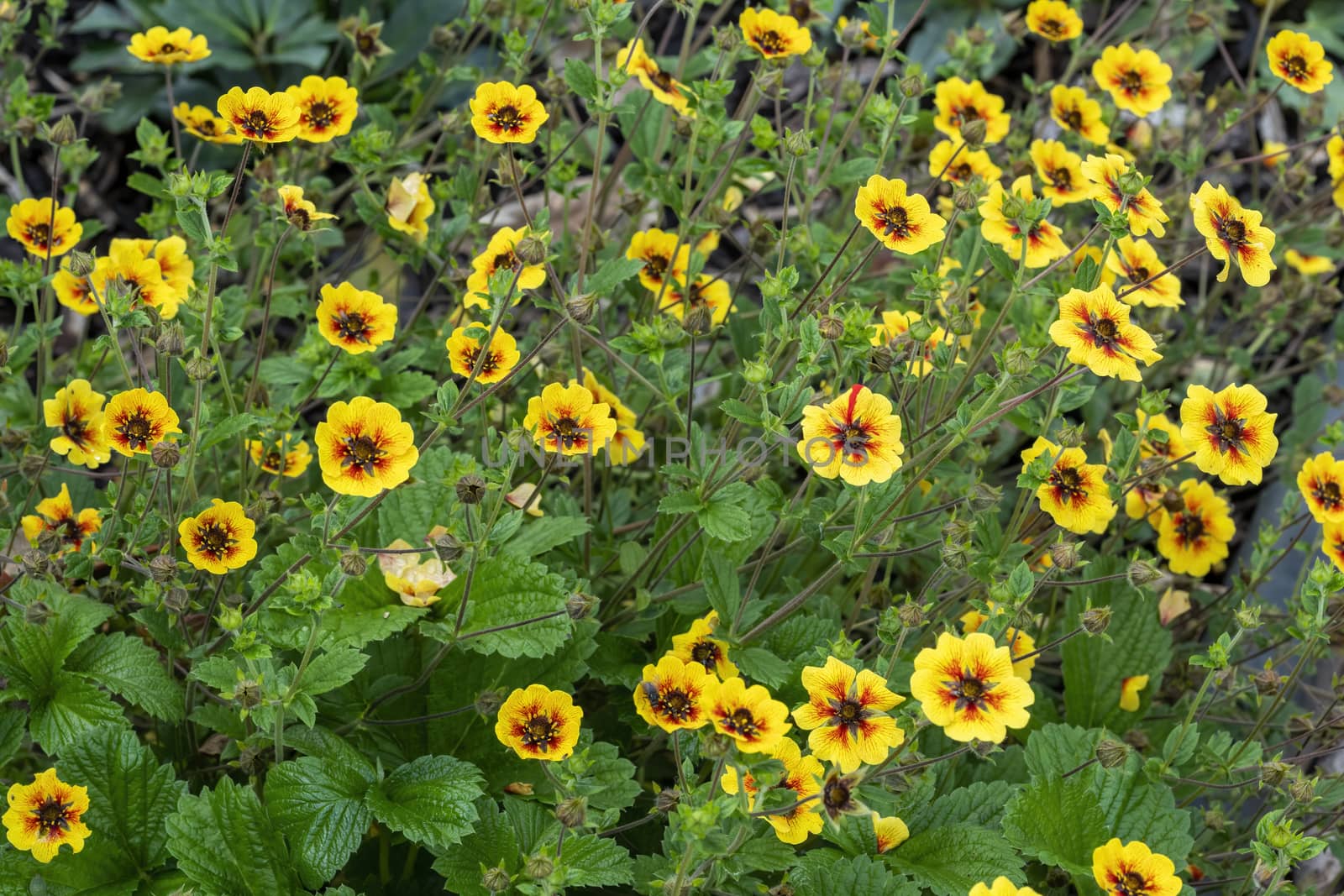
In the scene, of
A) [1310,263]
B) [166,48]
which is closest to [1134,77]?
[1310,263]

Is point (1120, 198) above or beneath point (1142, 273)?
above

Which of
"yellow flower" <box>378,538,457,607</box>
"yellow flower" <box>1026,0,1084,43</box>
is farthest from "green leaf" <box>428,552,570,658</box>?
"yellow flower" <box>1026,0,1084,43</box>

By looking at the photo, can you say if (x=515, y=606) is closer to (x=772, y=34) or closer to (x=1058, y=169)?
(x=772, y=34)

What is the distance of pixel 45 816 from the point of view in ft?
7.60

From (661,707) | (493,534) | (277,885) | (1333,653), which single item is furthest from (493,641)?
(1333,653)

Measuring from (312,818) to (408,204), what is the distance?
4.96 feet

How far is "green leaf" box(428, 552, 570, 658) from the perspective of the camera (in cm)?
252

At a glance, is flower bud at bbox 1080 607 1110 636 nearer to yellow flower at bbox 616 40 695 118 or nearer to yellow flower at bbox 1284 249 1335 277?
yellow flower at bbox 616 40 695 118

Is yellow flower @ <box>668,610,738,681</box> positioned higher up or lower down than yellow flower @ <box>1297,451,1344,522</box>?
lower down

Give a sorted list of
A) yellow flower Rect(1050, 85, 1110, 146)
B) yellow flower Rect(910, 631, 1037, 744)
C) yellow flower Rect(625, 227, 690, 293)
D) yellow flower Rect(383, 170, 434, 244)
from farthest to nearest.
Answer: yellow flower Rect(1050, 85, 1110, 146)
yellow flower Rect(625, 227, 690, 293)
yellow flower Rect(383, 170, 434, 244)
yellow flower Rect(910, 631, 1037, 744)

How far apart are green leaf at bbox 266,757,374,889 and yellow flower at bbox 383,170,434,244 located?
1.36 metres

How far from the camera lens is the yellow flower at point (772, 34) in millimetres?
2982

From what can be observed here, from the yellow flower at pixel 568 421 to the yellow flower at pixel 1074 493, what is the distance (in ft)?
2.79

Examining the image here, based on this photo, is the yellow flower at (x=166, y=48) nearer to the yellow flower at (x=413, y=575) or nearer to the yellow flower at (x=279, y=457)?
the yellow flower at (x=279, y=457)
